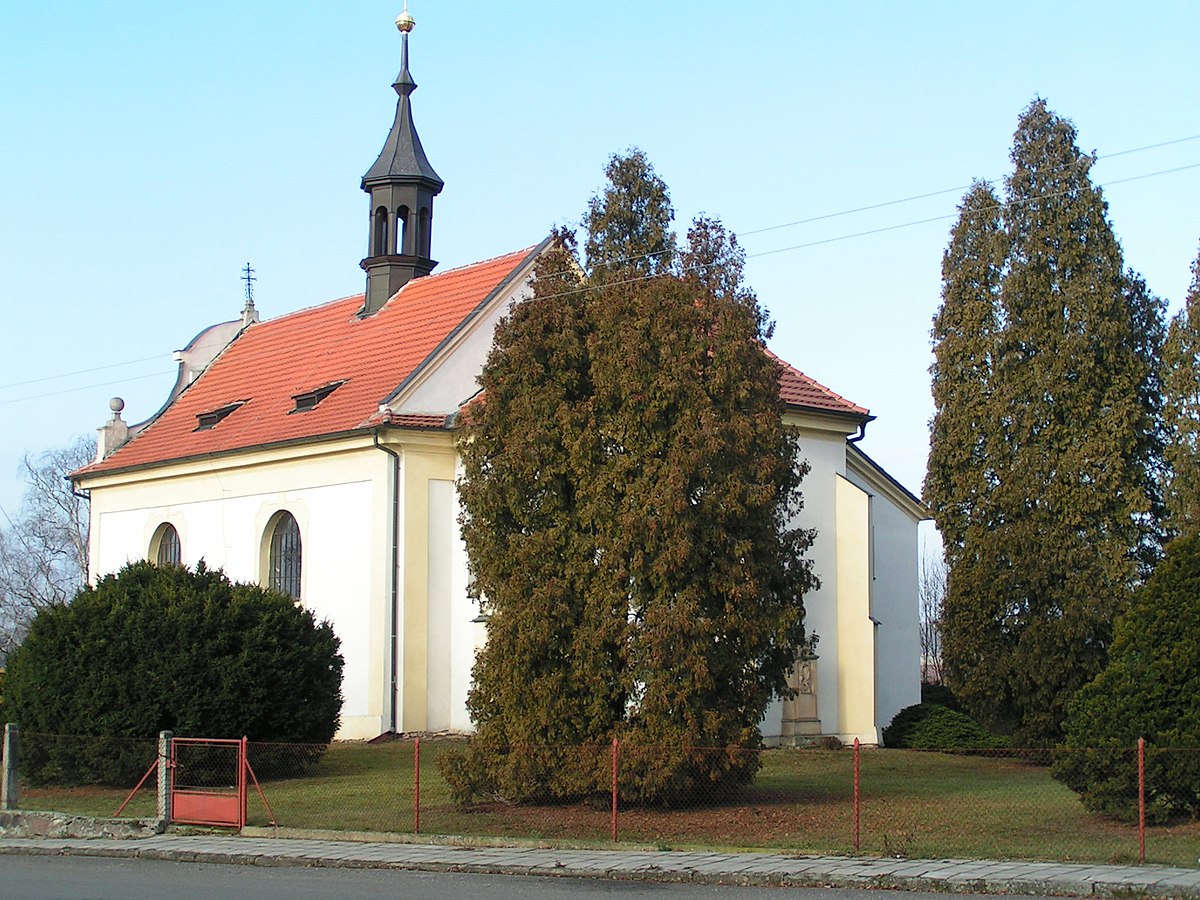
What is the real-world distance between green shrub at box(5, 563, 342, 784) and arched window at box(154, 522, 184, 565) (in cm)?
1074

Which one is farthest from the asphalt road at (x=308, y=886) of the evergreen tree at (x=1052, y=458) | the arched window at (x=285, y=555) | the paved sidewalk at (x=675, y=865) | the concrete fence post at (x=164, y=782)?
the arched window at (x=285, y=555)

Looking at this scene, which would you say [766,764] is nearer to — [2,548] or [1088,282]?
[1088,282]

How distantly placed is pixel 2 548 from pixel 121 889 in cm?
6822

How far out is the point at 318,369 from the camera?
31.8 metres

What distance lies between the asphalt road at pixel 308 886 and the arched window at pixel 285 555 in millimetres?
14592

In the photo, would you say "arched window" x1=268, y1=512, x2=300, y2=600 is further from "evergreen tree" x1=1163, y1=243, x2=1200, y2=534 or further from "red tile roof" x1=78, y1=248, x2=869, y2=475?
"evergreen tree" x1=1163, y1=243, x2=1200, y2=534

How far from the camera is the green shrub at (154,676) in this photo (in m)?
20.4

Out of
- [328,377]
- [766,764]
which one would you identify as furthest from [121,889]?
[328,377]

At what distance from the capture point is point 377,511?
26.9 metres

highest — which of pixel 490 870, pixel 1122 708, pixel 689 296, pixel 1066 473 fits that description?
pixel 689 296

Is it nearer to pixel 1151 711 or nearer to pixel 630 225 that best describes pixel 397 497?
pixel 630 225

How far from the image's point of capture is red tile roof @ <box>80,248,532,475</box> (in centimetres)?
2856

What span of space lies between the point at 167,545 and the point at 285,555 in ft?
15.7

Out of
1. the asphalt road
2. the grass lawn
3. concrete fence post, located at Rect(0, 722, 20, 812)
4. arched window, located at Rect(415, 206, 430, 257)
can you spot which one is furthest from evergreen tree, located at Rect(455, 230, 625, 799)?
arched window, located at Rect(415, 206, 430, 257)
